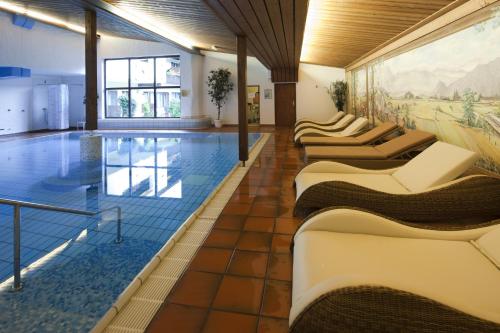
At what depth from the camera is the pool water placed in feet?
7.17

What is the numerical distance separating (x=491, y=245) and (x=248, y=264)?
1.46 m

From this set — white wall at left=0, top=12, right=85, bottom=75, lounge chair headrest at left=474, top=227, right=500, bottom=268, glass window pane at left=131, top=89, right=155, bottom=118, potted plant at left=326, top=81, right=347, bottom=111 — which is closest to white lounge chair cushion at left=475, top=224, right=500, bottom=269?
lounge chair headrest at left=474, top=227, right=500, bottom=268

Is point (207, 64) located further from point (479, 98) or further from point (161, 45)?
point (479, 98)

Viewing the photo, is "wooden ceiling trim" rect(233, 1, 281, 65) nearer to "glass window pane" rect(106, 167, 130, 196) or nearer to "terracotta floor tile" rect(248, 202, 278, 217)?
"terracotta floor tile" rect(248, 202, 278, 217)

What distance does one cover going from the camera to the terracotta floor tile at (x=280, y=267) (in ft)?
7.09

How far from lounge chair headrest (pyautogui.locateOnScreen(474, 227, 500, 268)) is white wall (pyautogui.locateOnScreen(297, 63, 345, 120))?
1228cm

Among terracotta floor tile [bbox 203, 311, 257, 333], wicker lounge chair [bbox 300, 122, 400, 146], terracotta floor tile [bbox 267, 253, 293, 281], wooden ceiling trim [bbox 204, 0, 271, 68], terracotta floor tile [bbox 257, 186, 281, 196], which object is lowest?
terracotta floor tile [bbox 203, 311, 257, 333]

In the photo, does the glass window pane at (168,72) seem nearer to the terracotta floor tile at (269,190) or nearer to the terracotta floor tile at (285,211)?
the terracotta floor tile at (269,190)

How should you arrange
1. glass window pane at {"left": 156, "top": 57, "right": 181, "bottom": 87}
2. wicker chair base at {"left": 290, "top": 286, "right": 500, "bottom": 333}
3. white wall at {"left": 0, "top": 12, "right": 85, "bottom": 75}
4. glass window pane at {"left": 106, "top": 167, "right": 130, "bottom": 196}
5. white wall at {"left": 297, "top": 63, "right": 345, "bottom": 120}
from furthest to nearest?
glass window pane at {"left": 156, "top": 57, "right": 181, "bottom": 87}, white wall at {"left": 297, "top": 63, "right": 345, "bottom": 120}, white wall at {"left": 0, "top": 12, "right": 85, "bottom": 75}, glass window pane at {"left": 106, "top": 167, "right": 130, "bottom": 196}, wicker chair base at {"left": 290, "top": 286, "right": 500, "bottom": 333}

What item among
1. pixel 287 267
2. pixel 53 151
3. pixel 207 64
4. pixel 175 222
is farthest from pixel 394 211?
pixel 207 64

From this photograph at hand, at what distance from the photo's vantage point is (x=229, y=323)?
5.65ft

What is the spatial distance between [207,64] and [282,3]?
1171 cm

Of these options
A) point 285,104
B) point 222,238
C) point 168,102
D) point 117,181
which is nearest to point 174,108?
point 168,102

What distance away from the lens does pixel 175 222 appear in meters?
3.65
